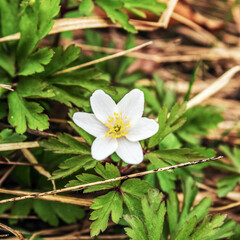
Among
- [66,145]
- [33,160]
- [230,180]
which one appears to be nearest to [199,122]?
[230,180]

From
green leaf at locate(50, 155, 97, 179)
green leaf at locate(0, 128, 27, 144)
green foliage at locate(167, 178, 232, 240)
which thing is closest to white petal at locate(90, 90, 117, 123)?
green leaf at locate(50, 155, 97, 179)

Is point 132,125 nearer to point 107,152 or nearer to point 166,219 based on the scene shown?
point 107,152

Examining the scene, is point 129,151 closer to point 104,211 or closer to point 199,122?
point 104,211

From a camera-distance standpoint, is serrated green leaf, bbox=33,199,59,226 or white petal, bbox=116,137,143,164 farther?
serrated green leaf, bbox=33,199,59,226

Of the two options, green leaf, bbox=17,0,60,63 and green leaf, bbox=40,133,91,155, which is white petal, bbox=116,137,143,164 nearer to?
green leaf, bbox=40,133,91,155

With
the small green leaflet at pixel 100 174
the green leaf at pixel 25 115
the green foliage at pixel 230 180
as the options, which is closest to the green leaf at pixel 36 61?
the green leaf at pixel 25 115

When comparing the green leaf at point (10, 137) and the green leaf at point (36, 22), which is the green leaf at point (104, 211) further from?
the green leaf at point (36, 22)
